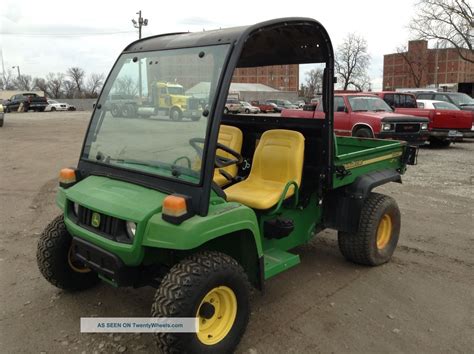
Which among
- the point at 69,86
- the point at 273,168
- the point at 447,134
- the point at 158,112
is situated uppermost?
the point at 69,86

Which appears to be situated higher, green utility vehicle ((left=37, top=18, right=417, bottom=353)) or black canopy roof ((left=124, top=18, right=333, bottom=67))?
black canopy roof ((left=124, top=18, right=333, bottom=67))

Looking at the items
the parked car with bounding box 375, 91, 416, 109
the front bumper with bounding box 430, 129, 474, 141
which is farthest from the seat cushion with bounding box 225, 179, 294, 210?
the parked car with bounding box 375, 91, 416, 109

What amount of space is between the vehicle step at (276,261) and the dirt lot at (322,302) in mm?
386

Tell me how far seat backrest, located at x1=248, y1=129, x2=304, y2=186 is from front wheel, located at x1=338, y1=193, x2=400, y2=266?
2.89 feet

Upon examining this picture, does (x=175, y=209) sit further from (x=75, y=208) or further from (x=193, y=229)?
(x=75, y=208)

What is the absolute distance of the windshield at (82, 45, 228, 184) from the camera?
113 inches

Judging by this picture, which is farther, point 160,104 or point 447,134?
point 447,134

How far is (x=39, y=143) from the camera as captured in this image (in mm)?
13438

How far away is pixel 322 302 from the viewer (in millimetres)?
3629

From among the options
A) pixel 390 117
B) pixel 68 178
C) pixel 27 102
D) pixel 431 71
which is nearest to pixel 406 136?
pixel 390 117

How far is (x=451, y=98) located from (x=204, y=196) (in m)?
16.3

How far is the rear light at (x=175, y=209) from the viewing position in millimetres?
2535

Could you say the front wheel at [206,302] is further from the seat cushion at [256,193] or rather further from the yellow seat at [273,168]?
the yellow seat at [273,168]

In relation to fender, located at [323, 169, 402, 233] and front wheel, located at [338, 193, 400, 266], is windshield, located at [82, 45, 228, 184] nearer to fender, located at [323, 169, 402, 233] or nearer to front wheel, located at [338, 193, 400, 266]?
fender, located at [323, 169, 402, 233]
